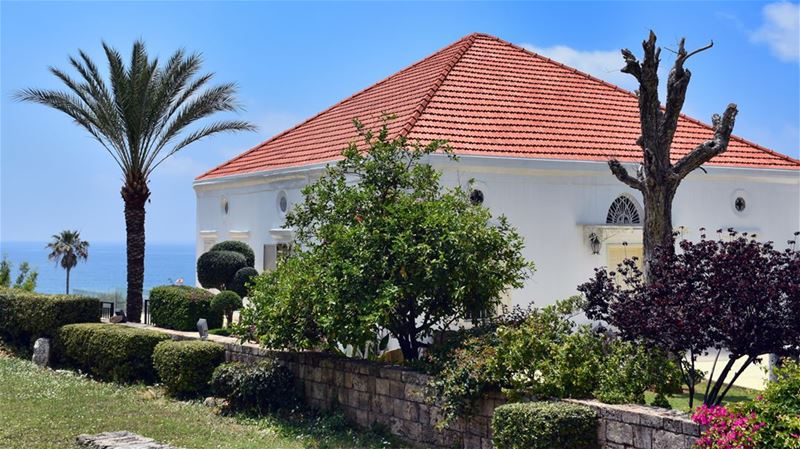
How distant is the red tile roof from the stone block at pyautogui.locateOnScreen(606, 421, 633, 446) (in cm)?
1062

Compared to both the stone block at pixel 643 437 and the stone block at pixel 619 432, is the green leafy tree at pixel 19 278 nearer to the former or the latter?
the stone block at pixel 619 432

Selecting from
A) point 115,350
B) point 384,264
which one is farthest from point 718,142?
point 115,350

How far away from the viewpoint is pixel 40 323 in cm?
2073

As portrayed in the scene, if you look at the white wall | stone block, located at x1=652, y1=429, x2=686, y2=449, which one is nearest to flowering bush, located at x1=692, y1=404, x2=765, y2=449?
stone block, located at x1=652, y1=429, x2=686, y2=449

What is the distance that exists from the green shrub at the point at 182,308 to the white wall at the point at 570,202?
3.08 meters

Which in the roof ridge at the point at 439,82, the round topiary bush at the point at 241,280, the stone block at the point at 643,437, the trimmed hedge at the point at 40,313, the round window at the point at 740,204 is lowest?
the stone block at the point at 643,437

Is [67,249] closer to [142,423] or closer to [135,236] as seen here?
[135,236]

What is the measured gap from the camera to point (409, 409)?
12680mm

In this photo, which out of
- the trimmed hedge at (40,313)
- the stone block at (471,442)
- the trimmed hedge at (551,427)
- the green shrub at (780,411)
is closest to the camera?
the green shrub at (780,411)

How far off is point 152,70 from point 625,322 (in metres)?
15.9

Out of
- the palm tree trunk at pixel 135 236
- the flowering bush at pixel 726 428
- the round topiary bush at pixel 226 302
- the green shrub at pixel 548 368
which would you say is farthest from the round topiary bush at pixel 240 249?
the flowering bush at pixel 726 428

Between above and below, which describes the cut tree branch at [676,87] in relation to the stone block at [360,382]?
above

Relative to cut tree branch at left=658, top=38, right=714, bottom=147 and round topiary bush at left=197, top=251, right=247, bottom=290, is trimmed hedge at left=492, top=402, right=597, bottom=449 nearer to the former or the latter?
cut tree branch at left=658, top=38, right=714, bottom=147

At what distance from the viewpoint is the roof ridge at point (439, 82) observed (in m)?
20.9
